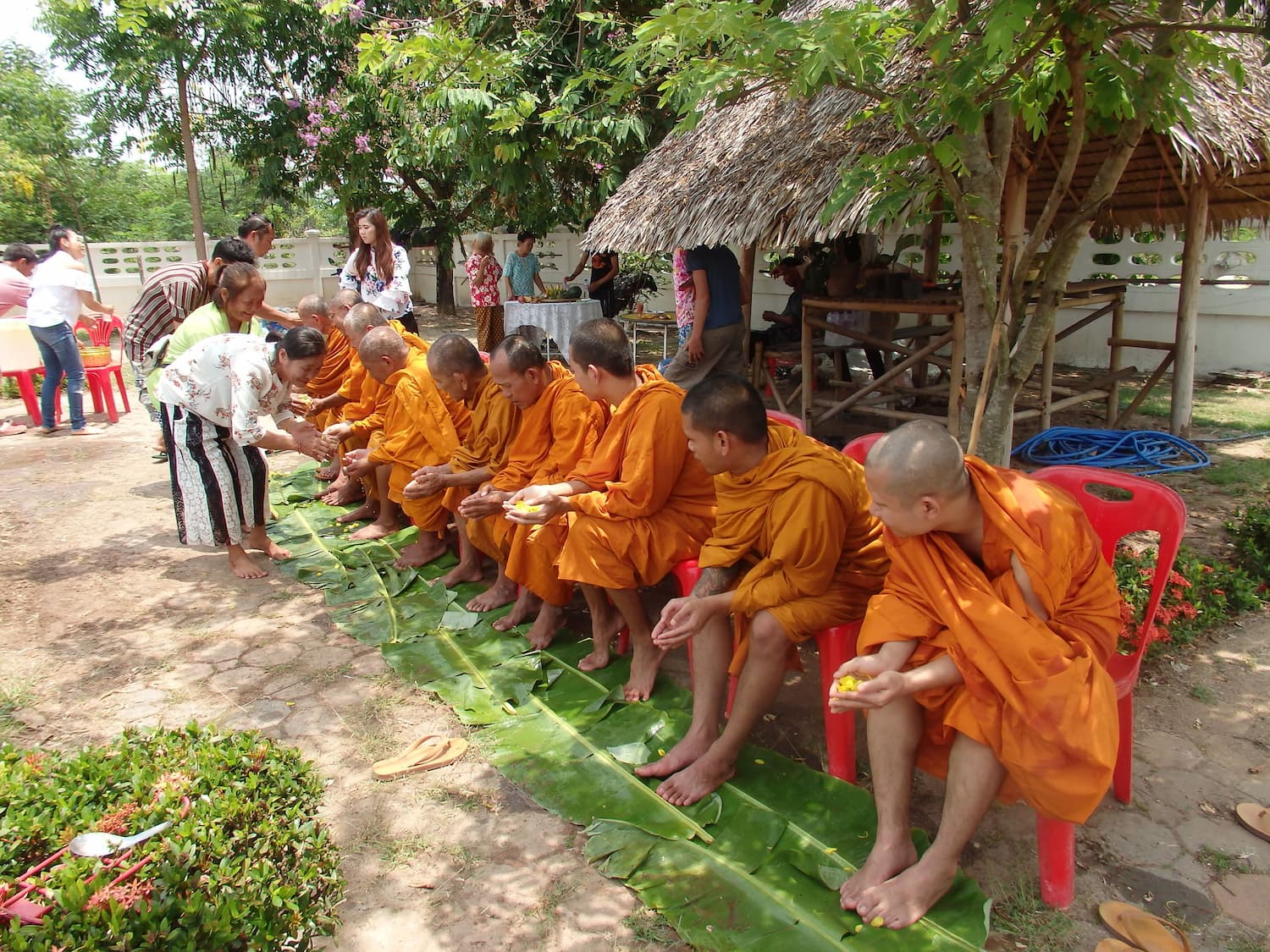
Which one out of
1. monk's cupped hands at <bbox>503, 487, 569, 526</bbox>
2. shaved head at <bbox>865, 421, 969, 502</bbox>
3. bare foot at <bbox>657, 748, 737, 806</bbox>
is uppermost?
shaved head at <bbox>865, 421, 969, 502</bbox>

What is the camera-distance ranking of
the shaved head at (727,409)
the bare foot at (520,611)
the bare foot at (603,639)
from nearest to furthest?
the shaved head at (727,409) < the bare foot at (603,639) < the bare foot at (520,611)

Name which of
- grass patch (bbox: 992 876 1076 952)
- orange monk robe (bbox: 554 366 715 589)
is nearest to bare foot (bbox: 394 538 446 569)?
orange monk robe (bbox: 554 366 715 589)

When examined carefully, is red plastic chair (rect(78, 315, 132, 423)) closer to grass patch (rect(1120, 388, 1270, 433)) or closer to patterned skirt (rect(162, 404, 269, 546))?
patterned skirt (rect(162, 404, 269, 546))

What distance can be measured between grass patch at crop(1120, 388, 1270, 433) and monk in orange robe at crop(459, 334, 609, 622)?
5.91 meters

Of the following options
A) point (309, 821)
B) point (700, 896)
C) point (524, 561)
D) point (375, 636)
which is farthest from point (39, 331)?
point (700, 896)

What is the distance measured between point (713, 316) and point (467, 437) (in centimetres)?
269

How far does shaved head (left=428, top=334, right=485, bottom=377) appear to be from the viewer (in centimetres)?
462

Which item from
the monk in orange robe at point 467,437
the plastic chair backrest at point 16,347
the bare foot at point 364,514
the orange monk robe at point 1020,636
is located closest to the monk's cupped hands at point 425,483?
the monk in orange robe at point 467,437

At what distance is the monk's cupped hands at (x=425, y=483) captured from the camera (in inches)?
177

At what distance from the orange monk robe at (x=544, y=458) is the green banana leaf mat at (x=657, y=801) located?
1.07 feet

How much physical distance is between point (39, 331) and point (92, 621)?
5.17 m

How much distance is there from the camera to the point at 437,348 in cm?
463

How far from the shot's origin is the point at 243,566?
5.04 meters

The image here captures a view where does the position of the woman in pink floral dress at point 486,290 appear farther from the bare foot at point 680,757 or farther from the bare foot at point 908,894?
the bare foot at point 908,894
